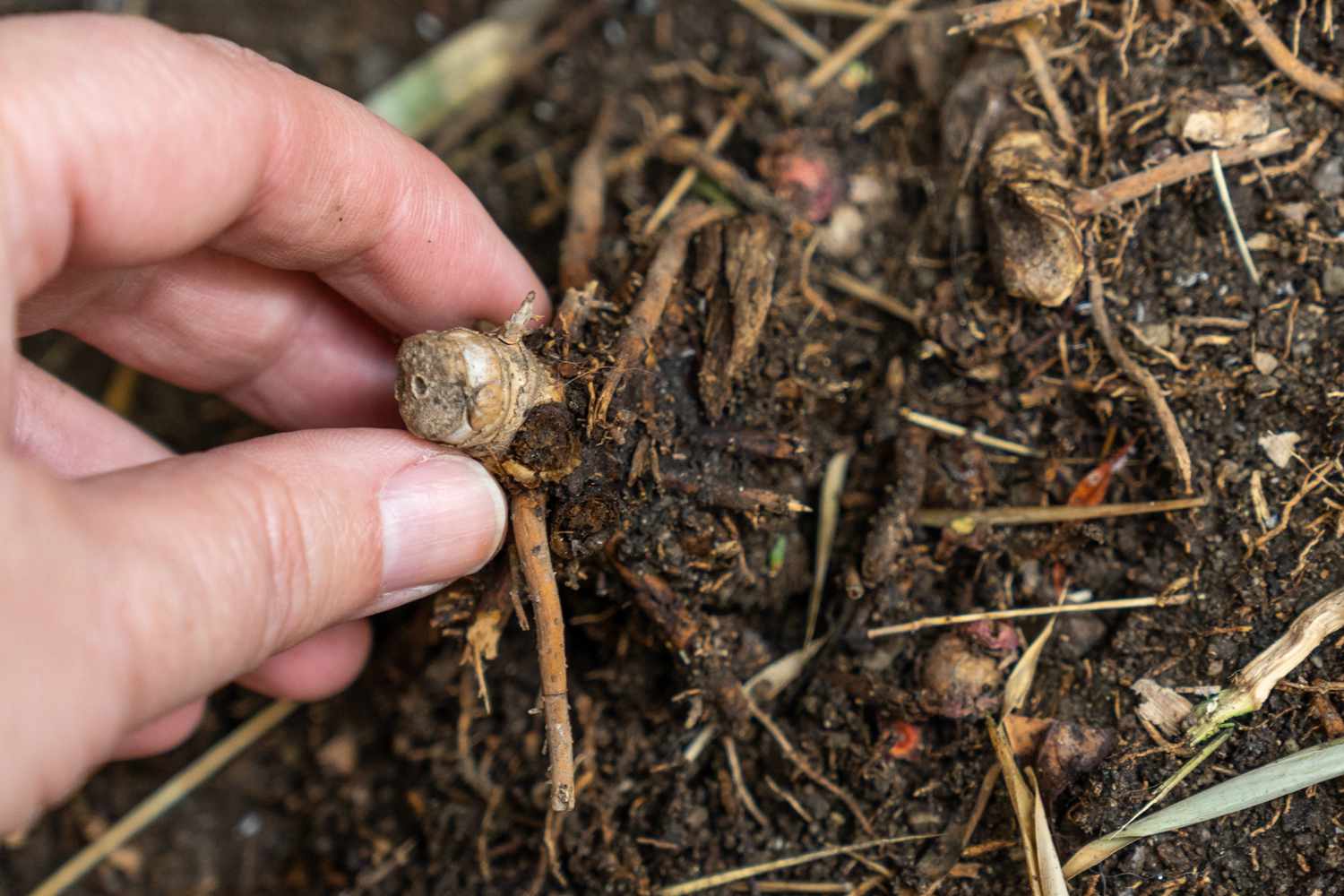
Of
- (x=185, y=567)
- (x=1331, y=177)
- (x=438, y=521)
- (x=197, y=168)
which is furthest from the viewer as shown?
(x=1331, y=177)

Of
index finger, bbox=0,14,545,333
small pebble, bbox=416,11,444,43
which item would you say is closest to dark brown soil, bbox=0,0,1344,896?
index finger, bbox=0,14,545,333

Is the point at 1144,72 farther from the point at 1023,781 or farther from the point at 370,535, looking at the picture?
the point at 370,535

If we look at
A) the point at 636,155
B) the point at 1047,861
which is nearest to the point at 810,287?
the point at 636,155

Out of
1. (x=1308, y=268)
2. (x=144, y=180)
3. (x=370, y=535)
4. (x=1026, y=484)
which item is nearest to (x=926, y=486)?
(x=1026, y=484)

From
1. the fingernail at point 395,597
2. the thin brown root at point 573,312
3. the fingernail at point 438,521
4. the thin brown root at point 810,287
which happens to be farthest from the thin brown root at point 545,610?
the thin brown root at point 810,287

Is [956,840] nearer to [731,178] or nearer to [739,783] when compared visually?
[739,783]

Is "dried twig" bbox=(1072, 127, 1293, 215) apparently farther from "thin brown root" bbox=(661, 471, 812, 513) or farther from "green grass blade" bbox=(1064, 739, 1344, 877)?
"green grass blade" bbox=(1064, 739, 1344, 877)

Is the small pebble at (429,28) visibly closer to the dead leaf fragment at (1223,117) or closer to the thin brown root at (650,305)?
the thin brown root at (650,305)
